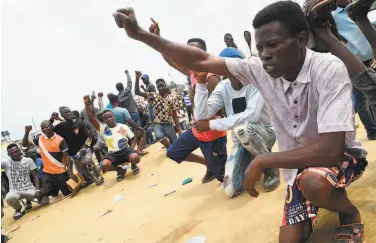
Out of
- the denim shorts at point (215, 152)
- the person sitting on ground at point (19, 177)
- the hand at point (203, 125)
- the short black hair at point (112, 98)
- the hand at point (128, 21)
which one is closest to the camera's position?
the hand at point (128, 21)

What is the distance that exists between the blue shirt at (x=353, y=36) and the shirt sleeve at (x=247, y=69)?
2.22 meters

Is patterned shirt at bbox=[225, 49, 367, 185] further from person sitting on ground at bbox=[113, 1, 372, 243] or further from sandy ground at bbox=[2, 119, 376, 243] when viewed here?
sandy ground at bbox=[2, 119, 376, 243]

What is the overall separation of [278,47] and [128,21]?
0.90 metres

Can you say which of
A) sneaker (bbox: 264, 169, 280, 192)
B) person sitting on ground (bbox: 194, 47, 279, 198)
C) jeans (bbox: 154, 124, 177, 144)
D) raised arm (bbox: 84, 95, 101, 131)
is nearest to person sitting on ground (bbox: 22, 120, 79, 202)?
raised arm (bbox: 84, 95, 101, 131)

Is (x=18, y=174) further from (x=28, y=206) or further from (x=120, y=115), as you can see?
(x=120, y=115)

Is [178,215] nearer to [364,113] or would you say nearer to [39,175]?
[364,113]

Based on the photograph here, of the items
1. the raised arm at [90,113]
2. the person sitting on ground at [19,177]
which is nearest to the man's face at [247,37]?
the raised arm at [90,113]

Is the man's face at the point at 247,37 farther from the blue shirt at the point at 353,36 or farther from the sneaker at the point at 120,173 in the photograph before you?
the blue shirt at the point at 353,36

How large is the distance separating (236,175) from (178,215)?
2.52 feet

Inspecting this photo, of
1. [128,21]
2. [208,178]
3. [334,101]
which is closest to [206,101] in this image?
[208,178]

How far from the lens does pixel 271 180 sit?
3.27m

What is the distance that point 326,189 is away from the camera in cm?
177

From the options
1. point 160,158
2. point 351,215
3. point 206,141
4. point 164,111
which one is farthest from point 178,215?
point 164,111

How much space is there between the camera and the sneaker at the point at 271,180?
3.21 meters
